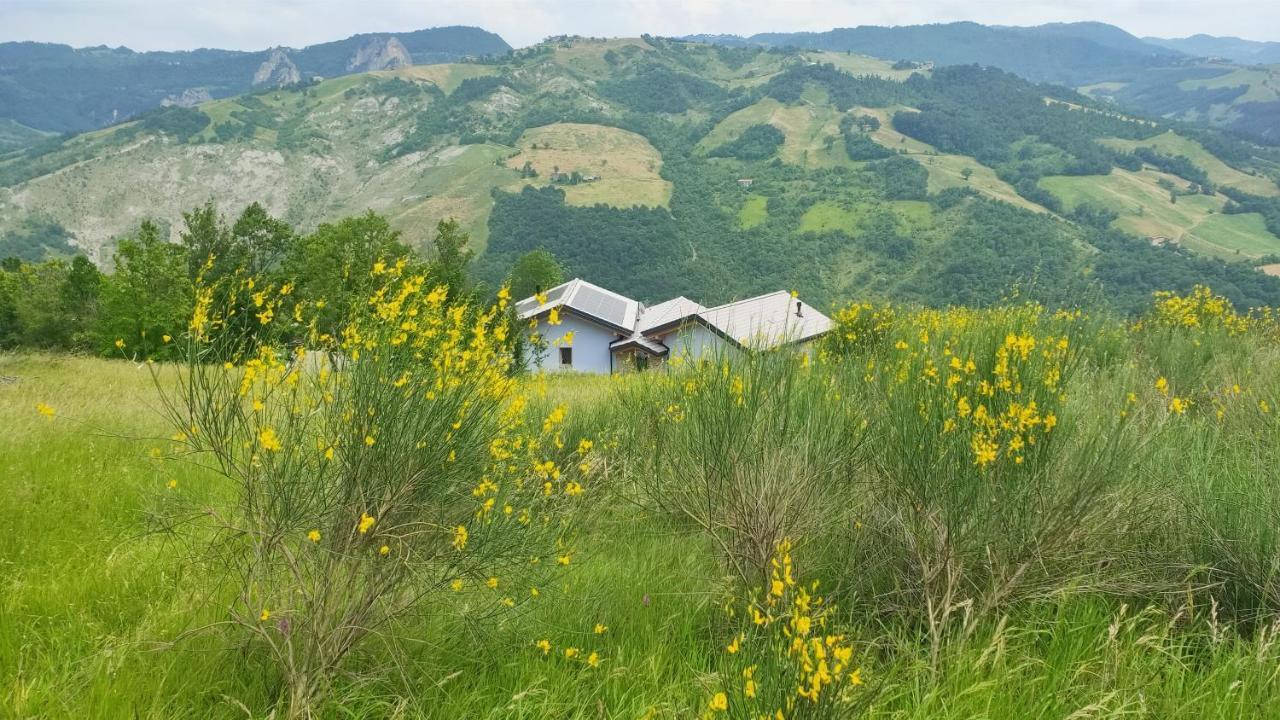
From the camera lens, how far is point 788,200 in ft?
465

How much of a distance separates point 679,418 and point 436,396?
1.70 metres

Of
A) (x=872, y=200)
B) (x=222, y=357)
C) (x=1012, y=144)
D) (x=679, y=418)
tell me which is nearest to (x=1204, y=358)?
(x=679, y=418)

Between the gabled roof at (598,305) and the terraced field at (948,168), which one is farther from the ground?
the terraced field at (948,168)

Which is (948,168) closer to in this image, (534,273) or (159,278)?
(534,273)

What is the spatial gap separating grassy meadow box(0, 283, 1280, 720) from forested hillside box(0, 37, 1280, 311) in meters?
68.4

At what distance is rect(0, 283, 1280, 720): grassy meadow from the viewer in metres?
3.05

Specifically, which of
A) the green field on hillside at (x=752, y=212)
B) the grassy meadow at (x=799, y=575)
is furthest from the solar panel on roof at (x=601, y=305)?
the green field on hillside at (x=752, y=212)

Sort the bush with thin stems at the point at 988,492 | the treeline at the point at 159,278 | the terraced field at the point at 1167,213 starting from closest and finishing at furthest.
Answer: the bush with thin stems at the point at 988,492
the treeline at the point at 159,278
the terraced field at the point at 1167,213

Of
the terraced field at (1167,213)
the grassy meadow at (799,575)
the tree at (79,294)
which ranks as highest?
the grassy meadow at (799,575)

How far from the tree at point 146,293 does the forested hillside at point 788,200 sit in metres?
52.4

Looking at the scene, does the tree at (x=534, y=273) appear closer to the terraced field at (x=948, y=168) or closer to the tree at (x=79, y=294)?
the tree at (x=79, y=294)

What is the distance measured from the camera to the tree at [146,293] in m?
26.3

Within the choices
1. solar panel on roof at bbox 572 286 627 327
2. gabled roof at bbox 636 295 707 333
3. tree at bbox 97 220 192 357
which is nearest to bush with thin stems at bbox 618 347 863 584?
tree at bbox 97 220 192 357

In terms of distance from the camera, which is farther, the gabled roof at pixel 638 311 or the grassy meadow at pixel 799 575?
the gabled roof at pixel 638 311
